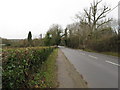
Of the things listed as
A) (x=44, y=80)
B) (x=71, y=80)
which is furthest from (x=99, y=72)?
(x=44, y=80)

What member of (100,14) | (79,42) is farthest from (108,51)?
(79,42)

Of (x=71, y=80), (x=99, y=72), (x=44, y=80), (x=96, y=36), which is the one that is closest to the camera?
(x=44, y=80)

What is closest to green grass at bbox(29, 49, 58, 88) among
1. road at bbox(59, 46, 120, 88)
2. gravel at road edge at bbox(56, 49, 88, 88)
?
gravel at road edge at bbox(56, 49, 88, 88)

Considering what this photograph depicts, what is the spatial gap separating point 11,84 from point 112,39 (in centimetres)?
2013

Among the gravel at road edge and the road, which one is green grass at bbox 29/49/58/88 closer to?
the gravel at road edge

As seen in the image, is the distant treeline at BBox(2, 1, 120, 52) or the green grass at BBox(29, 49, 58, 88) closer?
the green grass at BBox(29, 49, 58, 88)

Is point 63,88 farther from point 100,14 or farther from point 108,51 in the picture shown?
point 100,14

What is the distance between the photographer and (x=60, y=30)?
7744cm

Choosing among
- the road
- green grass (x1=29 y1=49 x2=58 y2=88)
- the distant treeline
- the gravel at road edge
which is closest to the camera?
green grass (x1=29 y1=49 x2=58 y2=88)

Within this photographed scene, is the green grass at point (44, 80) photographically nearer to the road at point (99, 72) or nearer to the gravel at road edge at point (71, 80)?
the gravel at road edge at point (71, 80)

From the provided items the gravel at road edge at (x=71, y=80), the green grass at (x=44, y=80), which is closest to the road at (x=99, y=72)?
the gravel at road edge at (x=71, y=80)

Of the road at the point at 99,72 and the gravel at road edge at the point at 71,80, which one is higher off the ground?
the road at the point at 99,72

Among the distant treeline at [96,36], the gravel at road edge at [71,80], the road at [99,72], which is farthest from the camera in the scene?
the distant treeline at [96,36]

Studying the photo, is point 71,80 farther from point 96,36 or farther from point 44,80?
point 96,36
